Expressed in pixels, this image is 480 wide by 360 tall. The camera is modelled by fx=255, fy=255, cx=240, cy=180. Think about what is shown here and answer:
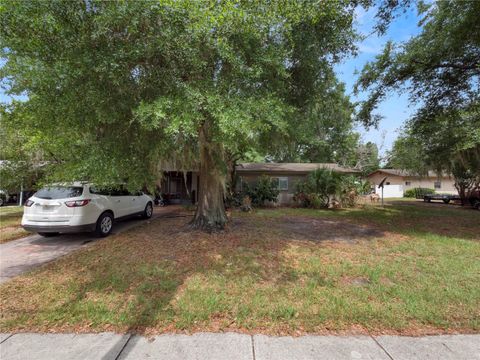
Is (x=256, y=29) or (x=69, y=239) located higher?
(x=256, y=29)

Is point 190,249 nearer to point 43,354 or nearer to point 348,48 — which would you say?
point 43,354

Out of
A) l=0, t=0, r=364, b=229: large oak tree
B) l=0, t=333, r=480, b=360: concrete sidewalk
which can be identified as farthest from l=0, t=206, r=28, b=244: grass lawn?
l=0, t=333, r=480, b=360: concrete sidewalk

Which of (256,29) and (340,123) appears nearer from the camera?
(256,29)

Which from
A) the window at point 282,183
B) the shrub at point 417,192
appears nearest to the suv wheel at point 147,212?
the window at point 282,183

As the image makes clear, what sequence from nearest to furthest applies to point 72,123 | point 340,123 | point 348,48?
point 72,123, point 348,48, point 340,123

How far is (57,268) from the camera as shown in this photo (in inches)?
198

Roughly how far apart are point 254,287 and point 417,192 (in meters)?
30.4

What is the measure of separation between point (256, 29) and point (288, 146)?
184 inches

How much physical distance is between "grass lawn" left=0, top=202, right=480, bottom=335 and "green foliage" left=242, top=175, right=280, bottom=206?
781 centimetres

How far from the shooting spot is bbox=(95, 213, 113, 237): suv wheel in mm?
7449

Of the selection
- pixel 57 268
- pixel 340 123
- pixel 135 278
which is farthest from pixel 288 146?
pixel 340 123

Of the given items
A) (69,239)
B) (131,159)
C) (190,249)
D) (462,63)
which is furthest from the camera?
(462,63)

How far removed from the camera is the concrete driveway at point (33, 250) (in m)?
5.22

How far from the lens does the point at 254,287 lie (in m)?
4.12
